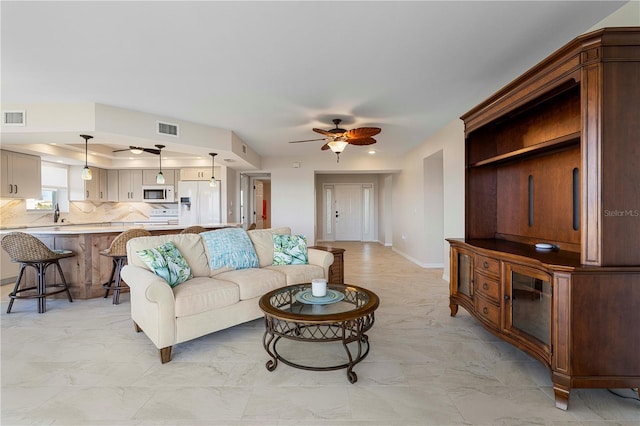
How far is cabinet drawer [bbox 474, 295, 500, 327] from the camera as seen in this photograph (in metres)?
2.27

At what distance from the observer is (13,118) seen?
3484 millimetres

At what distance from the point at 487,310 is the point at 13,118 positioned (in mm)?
5494

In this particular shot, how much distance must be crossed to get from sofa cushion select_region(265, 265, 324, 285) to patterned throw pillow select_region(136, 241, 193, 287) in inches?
34.7

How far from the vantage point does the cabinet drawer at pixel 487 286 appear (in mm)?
2287

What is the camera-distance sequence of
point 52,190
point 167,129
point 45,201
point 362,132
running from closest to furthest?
point 362,132
point 167,129
point 45,201
point 52,190

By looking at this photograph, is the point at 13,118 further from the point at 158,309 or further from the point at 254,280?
the point at 254,280

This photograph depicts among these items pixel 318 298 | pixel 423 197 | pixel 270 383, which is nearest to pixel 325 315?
pixel 318 298

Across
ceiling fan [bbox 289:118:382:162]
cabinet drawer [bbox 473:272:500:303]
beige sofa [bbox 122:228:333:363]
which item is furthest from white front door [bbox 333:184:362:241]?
cabinet drawer [bbox 473:272:500:303]

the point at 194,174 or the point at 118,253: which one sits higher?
the point at 194,174

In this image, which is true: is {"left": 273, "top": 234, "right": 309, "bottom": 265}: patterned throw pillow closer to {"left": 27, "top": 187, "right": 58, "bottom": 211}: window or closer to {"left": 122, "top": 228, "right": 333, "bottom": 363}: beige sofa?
{"left": 122, "top": 228, "right": 333, "bottom": 363}: beige sofa

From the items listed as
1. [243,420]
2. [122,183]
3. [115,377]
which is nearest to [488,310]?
[243,420]

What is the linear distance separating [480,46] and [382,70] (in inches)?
30.6

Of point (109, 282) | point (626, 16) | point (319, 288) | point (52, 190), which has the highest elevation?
point (626, 16)

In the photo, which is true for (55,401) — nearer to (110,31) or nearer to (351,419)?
(351,419)
